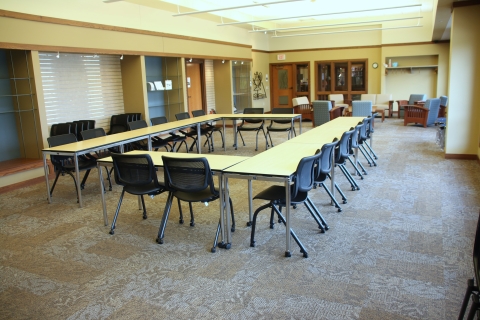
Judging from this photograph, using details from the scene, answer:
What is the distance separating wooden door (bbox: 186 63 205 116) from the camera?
1269 cm

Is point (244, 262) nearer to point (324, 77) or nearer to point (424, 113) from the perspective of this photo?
point (424, 113)

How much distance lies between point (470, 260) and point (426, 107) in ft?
30.4

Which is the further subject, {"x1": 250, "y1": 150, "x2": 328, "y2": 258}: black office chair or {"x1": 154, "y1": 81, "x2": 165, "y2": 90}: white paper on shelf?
{"x1": 154, "y1": 81, "x2": 165, "y2": 90}: white paper on shelf

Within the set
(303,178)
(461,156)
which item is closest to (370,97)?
(461,156)

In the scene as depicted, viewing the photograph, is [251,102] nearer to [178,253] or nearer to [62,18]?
[62,18]

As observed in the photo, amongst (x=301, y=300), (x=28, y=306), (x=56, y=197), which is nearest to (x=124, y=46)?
(x=56, y=197)

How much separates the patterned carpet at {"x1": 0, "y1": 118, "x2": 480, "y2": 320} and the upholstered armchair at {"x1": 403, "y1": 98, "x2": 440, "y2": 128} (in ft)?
21.8

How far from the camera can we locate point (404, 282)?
10.5ft

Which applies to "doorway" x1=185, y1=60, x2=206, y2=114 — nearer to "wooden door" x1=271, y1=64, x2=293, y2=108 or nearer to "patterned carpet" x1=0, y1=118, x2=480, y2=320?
"wooden door" x1=271, y1=64, x2=293, y2=108

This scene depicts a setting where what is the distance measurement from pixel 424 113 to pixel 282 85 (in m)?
6.73

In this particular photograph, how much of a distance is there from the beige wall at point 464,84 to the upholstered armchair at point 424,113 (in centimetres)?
453

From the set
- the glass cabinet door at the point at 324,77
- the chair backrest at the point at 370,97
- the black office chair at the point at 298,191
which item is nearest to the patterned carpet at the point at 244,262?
the black office chair at the point at 298,191

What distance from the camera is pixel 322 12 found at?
1305 centimetres

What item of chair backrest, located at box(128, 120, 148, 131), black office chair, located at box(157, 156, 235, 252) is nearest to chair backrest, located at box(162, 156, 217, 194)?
black office chair, located at box(157, 156, 235, 252)
